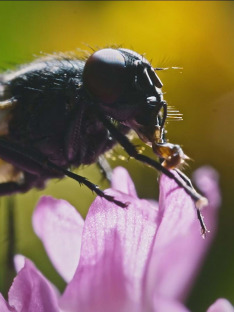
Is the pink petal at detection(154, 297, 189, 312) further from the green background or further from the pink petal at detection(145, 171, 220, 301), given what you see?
the green background

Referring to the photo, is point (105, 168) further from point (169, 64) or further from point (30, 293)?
point (30, 293)

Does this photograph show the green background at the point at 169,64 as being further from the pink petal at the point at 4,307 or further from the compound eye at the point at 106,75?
the pink petal at the point at 4,307

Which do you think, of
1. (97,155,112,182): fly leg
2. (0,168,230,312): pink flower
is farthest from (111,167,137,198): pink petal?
(97,155,112,182): fly leg

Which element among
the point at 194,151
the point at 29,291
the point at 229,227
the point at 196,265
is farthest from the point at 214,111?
the point at 29,291

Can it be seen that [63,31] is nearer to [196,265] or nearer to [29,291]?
[196,265]

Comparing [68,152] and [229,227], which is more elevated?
[68,152]

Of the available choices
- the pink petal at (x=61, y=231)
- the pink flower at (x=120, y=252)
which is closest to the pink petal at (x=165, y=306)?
the pink flower at (x=120, y=252)

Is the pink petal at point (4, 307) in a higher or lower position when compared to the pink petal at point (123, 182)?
A: lower

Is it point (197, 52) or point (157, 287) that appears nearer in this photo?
point (157, 287)
